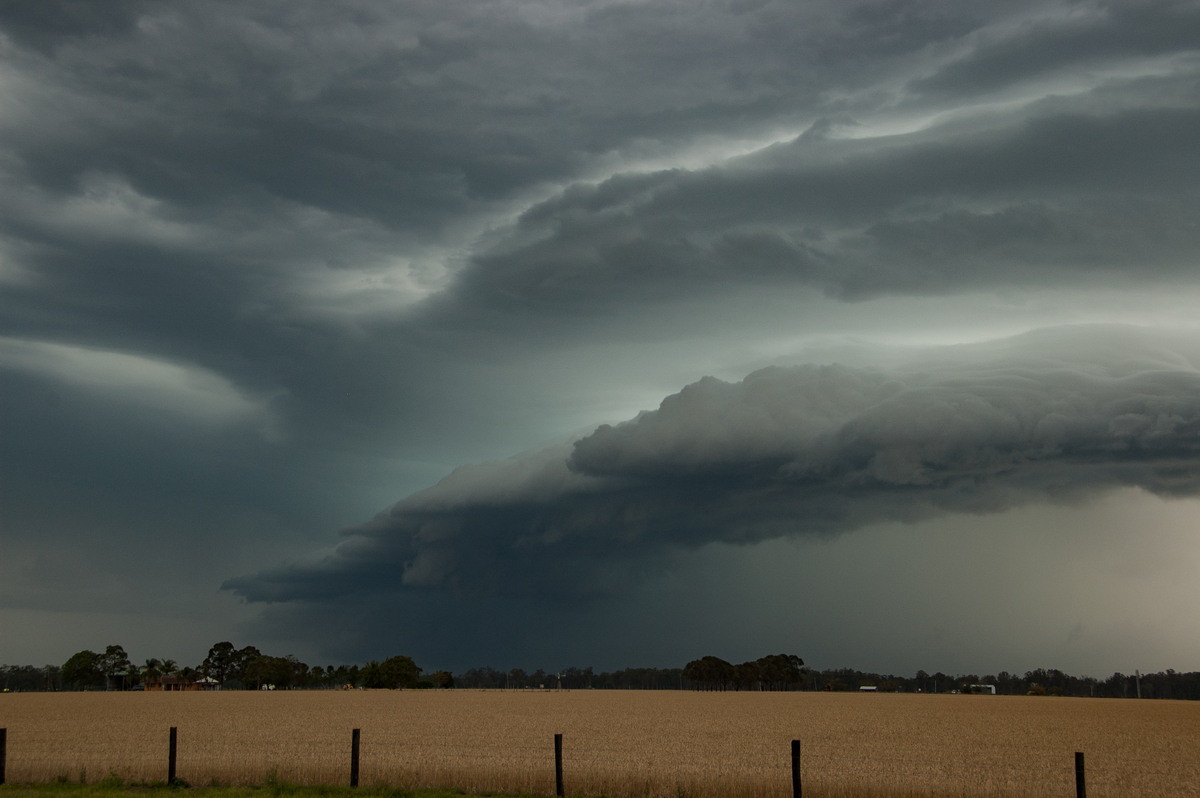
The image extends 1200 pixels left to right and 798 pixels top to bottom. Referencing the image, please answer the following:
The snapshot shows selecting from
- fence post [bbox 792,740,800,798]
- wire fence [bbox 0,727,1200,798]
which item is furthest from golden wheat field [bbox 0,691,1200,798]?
fence post [bbox 792,740,800,798]

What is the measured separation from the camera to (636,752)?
4456 centimetres

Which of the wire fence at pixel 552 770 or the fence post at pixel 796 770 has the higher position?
the fence post at pixel 796 770

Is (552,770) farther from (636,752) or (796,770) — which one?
(636,752)

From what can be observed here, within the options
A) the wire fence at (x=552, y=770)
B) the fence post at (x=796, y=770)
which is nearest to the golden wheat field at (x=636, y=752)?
the wire fence at (x=552, y=770)

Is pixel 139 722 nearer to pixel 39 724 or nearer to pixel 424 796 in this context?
pixel 39 724

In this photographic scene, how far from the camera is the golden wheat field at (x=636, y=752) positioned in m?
30.3

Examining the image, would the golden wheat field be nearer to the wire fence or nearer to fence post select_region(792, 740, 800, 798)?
the wire fence

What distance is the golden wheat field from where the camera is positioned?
99.3ft

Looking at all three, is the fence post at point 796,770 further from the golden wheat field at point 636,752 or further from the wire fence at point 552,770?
the golden wheat field at point 636,752

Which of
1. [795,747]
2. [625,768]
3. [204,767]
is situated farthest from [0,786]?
[795,747]

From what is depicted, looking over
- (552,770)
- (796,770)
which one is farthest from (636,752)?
(796,770)

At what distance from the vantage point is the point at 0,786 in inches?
1077

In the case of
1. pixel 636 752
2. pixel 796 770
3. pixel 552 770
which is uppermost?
pixel 796 770

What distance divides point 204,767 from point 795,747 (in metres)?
19.5
